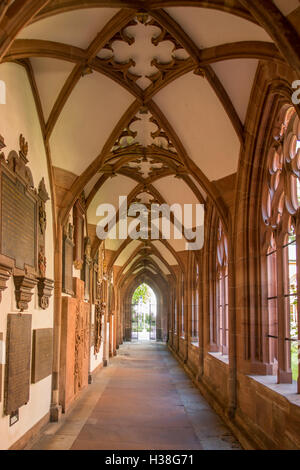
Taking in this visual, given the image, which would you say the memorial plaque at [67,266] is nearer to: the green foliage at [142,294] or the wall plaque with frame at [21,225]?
the wall plaque with frame at [21,225]

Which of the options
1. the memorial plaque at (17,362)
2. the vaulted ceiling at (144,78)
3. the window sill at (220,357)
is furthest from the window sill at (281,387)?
the vaulted ceiling at (144,78)

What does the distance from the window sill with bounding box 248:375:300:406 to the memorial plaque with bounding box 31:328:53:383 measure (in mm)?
2655

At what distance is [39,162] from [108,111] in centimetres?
154

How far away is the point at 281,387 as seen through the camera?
4984mm

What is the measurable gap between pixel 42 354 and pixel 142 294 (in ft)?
84.3

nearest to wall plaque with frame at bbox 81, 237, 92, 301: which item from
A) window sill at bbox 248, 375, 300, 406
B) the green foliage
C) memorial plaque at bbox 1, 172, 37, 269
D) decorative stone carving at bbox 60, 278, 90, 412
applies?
decorative stone carving at bbox 60, 278, 90, 412

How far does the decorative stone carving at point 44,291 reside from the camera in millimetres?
6305

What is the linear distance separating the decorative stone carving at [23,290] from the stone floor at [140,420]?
1.77 metres

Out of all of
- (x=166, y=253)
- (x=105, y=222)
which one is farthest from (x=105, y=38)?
(x=166, y=253)

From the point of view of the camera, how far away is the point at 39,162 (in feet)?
21.6

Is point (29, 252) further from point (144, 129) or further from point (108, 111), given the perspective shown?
point (144, 129)

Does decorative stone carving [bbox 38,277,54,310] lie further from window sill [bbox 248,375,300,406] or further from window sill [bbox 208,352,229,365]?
window sill [bbox 208,352,229,365]
